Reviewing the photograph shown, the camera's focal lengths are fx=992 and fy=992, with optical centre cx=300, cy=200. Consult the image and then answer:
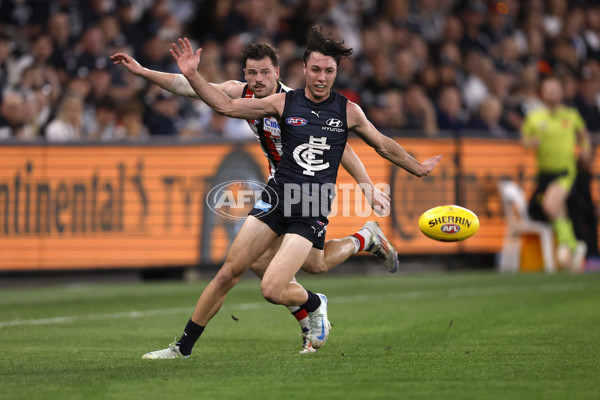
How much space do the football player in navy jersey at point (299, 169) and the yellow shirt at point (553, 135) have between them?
375 inches

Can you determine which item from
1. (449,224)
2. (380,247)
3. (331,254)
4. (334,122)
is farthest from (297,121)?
(380,247)

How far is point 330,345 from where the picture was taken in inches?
322

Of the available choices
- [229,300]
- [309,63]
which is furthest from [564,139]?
[309,63]

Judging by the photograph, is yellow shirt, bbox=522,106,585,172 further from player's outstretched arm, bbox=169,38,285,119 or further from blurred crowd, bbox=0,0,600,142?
player's outstretched arm, bbox=169,38,285,119

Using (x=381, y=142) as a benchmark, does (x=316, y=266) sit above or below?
below

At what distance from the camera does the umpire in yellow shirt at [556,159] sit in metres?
16.4

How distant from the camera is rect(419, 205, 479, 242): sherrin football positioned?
27.2 ft

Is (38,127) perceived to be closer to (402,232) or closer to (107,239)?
(107,239)

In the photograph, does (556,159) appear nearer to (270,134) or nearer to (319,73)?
(270,134)

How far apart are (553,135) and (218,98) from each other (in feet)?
34.9

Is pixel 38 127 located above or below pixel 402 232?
above

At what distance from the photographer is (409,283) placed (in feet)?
48.6

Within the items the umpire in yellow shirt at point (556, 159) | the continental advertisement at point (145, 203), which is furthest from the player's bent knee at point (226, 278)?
the umpire in yellow shirt at point (556, 159)

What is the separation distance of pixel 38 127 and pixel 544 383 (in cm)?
1093
